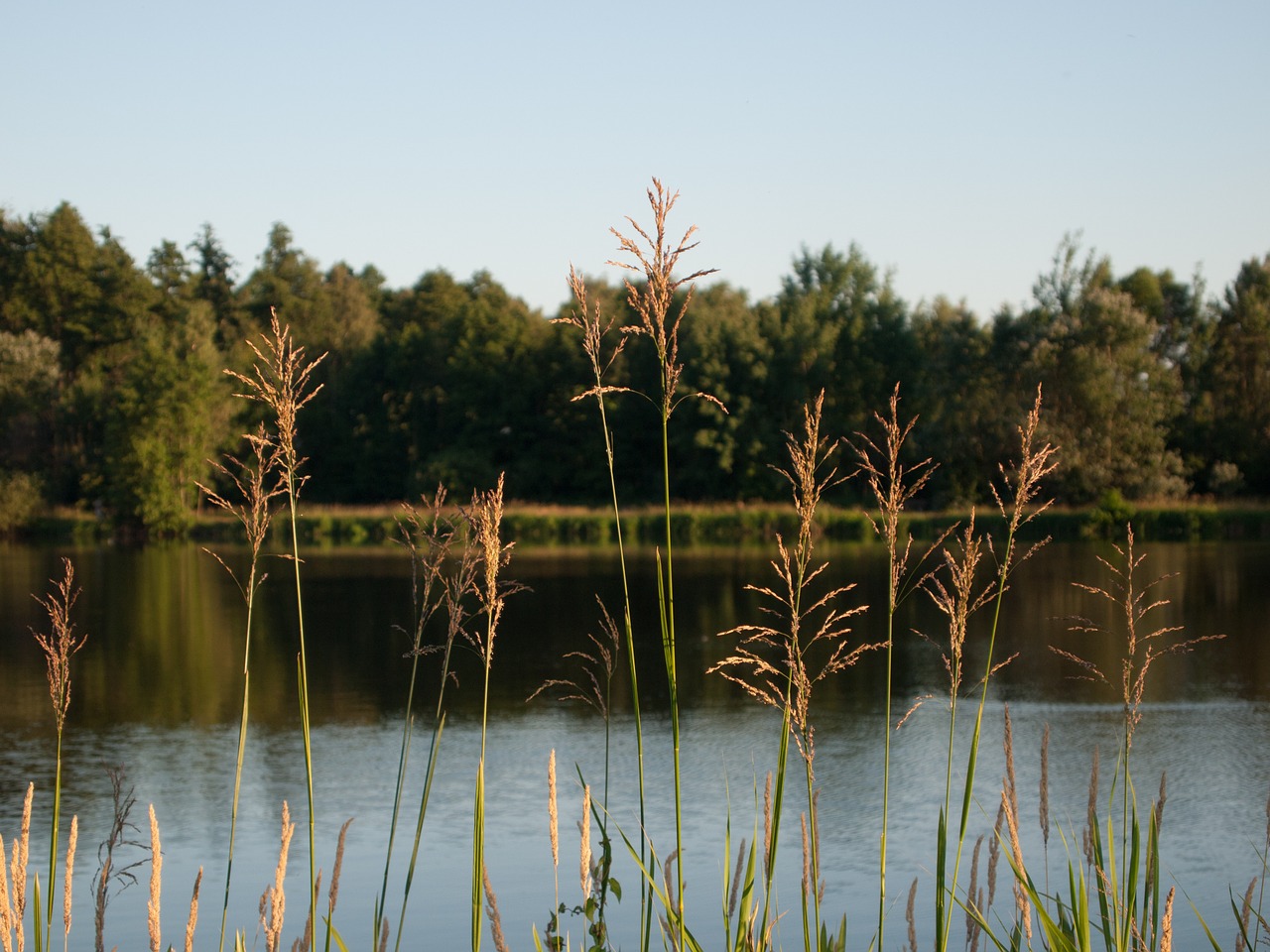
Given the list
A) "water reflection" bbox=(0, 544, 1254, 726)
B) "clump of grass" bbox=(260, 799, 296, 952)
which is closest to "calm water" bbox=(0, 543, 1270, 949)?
"water reflection" bbox=(0, 544, 1254, 726)

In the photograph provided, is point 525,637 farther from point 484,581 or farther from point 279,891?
point 279,891

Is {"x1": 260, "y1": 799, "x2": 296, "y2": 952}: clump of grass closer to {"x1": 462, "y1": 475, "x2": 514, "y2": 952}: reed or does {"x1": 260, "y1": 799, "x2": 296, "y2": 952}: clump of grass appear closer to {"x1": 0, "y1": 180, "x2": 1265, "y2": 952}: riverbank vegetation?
{"x1": 0, "y1": 180, "x2": 1265, "y2": 952}: riverbank vegetation

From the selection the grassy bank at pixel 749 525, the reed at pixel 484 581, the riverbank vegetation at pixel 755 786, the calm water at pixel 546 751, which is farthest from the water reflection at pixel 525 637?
the grassy bank at pixel 749 525

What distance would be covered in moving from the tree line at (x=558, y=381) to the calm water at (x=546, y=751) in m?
16.8

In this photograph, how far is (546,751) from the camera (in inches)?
377

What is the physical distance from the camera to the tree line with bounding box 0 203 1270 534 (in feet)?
127

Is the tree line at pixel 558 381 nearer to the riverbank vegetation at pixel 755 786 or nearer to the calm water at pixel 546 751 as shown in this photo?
the calm water at pixel 546 751

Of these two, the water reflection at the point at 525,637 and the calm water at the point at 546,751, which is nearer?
the calm water at the point at 546,751

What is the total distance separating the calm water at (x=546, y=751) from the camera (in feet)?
21.4

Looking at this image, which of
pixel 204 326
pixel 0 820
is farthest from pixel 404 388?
pixel 0 820

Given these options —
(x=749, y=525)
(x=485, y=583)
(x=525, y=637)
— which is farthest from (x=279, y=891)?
(x=749, y=525)

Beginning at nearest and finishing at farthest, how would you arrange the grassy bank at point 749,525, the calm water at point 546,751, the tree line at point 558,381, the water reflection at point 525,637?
the calm water at point 546,751 < the water reflection at point 525,637 < the grassy bank at point 749,525 < the tree line at point 558,381

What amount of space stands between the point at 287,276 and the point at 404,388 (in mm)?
12744

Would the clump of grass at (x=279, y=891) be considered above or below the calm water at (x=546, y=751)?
above
